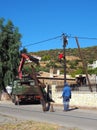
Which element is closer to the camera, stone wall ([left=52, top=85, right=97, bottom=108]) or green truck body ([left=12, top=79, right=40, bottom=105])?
stone wall ([left=52, top=85, right=97, bottom=108])

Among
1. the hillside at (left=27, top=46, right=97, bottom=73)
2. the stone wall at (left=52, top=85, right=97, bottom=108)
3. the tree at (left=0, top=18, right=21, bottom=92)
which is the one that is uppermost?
the hillside at (left=27, top=46, right=97, bottom=73)

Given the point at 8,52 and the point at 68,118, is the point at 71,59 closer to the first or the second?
the point at 8,52

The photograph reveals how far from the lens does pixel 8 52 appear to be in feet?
144

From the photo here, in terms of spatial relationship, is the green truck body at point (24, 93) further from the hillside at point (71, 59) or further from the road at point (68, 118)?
the hillside at point (71, 59)

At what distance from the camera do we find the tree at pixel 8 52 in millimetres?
43812

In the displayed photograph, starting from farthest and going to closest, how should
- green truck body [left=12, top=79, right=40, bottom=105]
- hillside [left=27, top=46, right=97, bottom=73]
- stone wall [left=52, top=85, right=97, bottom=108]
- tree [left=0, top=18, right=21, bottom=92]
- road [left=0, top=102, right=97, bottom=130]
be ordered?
hillside [left=27, top=46, right=97, bottom=73], tree [left=0, top=18, right=21, bottom=92], green truck body [left=12, top=79, right=40, bottom=105], stone wall [left=52, top=85, right=97, bottom=108], road [left=0, top=102, right=97, bottom=130]

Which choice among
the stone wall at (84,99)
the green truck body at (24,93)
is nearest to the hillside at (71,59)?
the green truck body at (24,93)

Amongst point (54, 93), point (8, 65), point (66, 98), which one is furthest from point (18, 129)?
point (8, 65)

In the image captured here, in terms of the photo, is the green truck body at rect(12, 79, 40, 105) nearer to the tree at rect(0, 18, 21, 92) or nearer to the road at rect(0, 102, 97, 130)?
the tree at rect(0, 18, 21, 92)

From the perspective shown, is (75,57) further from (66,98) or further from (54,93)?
(66,98)

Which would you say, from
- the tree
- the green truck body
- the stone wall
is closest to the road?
the stone wall

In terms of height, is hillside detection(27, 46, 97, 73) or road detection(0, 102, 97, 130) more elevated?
hillside detection(27, 46, 97, 73)

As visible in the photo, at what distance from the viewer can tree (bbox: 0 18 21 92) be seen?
43812 millimetres

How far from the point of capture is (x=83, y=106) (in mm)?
27797
